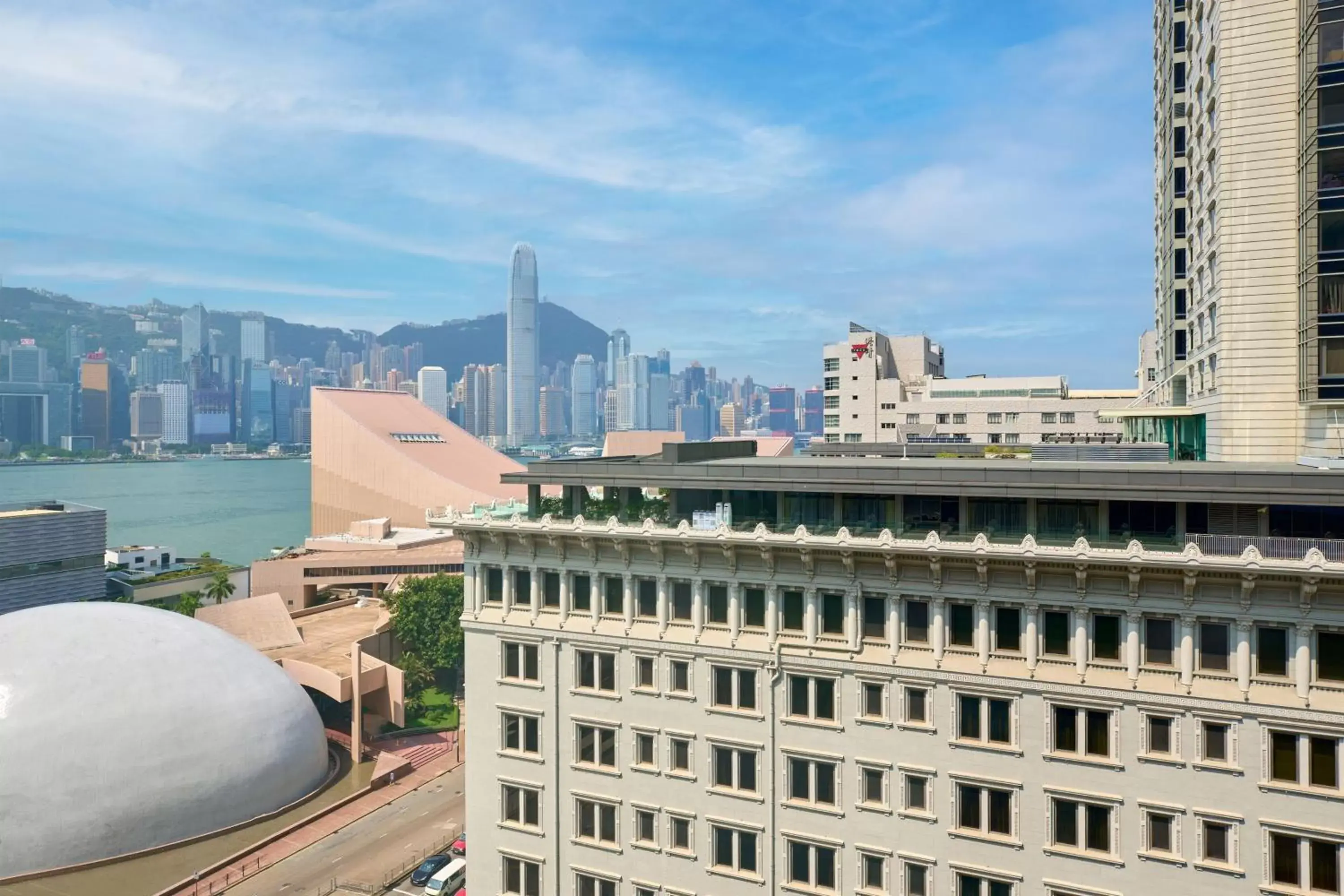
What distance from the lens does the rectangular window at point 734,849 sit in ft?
87.3

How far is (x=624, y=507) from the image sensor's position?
2961 cm

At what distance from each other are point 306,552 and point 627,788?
8808 cm

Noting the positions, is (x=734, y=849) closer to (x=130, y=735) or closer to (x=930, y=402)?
(x=130, y=735)

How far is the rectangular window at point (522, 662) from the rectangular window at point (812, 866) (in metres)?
9.67

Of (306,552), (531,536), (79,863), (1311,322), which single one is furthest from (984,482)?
(306,552)

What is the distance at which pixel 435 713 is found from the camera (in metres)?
73.1

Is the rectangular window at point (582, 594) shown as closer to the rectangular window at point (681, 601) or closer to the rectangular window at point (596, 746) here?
the rectangular window at point (681, 601)

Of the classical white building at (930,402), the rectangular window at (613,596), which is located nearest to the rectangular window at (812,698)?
the rectangular window at (613,596)

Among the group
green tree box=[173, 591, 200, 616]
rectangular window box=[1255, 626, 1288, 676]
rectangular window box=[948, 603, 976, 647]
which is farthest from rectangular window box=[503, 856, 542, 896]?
green tree box=[173, 591, 200, 616]

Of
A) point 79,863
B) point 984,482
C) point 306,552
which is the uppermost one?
point 984,482

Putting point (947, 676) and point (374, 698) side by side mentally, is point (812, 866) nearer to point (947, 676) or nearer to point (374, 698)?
point (947, 676)

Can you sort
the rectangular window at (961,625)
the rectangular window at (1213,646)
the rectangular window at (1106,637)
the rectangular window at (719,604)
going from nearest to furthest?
1. the rectangular window at (1213,646)
2. the rectangular window at (1106,637)
3. the rectangular window at (961,625)
4. the rectangular window at (719,604)

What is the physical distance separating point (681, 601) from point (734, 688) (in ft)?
9.89

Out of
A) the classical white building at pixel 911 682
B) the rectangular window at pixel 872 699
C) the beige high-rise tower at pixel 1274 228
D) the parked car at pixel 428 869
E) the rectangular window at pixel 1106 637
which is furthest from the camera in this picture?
the parked car at pixel 428 869
